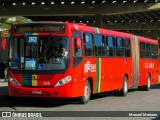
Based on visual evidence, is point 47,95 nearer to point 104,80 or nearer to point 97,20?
point 104,80

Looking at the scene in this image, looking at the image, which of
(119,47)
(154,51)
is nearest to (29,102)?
(119,47)

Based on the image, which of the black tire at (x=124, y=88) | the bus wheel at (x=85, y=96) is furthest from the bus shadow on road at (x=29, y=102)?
the black tire at (x=124, y=88)

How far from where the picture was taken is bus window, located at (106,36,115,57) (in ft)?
64.0

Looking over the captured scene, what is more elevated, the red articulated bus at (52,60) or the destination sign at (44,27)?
the destination sign at (44,27)

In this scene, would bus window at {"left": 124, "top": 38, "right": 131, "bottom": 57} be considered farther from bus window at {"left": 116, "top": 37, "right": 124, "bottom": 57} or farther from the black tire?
the black tire

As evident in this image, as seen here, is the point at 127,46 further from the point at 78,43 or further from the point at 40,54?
the point at 40,54

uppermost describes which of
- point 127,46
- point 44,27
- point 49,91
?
point 44,27

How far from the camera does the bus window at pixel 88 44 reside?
17.3 m

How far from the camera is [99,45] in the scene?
1852 cm

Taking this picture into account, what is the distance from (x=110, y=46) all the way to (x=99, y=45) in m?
1.39

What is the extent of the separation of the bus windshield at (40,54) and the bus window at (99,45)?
259cm

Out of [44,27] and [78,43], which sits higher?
[44,27]

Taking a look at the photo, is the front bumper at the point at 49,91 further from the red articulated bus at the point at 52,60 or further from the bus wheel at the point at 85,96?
the bus wheel at the point at 85,96

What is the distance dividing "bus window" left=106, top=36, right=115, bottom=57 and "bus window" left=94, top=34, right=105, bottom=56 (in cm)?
58
